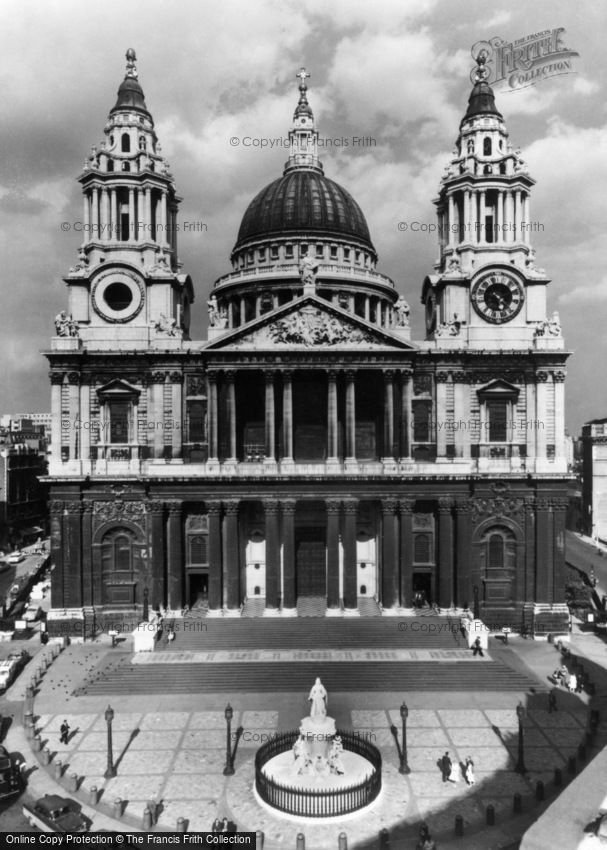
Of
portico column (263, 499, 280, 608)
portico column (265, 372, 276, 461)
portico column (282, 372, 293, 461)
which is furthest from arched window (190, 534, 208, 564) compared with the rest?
portico column (282, 372, 293, 461)

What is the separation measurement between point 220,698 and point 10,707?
11.0 meters

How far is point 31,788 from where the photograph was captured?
27453mm

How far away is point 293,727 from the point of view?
32688 millimetres

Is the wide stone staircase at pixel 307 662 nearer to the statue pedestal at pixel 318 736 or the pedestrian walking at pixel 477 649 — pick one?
the pedestrian walking at pixel 477 649

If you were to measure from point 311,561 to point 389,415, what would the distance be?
12025 millimetres

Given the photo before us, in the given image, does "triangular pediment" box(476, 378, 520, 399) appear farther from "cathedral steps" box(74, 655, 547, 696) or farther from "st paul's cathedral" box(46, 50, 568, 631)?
"cathedral steps" box(74, 655, 547, 696)

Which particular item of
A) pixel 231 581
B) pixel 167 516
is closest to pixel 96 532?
pixel 167 516

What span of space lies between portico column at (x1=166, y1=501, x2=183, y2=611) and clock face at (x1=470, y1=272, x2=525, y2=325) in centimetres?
2532

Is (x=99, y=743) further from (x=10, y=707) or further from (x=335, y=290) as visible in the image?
(x=335, y=290)

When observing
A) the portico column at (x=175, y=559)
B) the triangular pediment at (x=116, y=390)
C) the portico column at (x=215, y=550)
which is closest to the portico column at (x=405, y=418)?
the portico column at (x=215, y=550)

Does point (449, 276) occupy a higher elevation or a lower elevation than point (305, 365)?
higher

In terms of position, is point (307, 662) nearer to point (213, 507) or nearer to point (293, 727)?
point (293, 727)

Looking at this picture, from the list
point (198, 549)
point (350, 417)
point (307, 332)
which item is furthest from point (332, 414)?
point (198, 549)

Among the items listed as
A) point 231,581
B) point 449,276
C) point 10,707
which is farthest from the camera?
point 449,276
